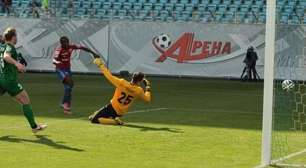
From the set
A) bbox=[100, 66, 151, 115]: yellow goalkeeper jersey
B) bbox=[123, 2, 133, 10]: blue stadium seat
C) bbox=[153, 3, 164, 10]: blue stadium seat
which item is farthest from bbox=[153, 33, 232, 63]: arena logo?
bbox=[100, 66, 151, 115]: yellow goalkeeper jersey

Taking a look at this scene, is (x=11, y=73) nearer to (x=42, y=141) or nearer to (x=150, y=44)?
(x=42, y=141)

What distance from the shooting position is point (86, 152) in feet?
40.3

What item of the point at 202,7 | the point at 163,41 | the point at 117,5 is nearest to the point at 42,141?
the point at 163,41

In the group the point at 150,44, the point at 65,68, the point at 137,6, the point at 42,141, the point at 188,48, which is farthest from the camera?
the point at 137,6

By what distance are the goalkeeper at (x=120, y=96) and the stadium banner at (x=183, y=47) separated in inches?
804

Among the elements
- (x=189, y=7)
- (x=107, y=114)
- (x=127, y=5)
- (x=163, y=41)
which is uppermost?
(x=127, y=5)

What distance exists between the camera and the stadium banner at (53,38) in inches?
1517

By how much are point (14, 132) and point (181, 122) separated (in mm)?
4302

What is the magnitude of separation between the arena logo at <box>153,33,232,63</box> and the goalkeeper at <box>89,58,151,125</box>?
20.8m

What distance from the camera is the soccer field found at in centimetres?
1156

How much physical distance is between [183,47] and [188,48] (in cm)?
28

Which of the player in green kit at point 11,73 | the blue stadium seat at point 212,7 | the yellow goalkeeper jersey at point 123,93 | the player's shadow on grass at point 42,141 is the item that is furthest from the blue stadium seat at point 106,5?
the player's shadow on grass at point 42,141

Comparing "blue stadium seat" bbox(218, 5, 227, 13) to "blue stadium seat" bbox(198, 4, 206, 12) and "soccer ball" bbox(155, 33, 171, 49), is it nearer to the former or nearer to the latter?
"blue stadium seat" bbox(198, 4, 206, 12)

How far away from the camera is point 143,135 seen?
48.2ft
